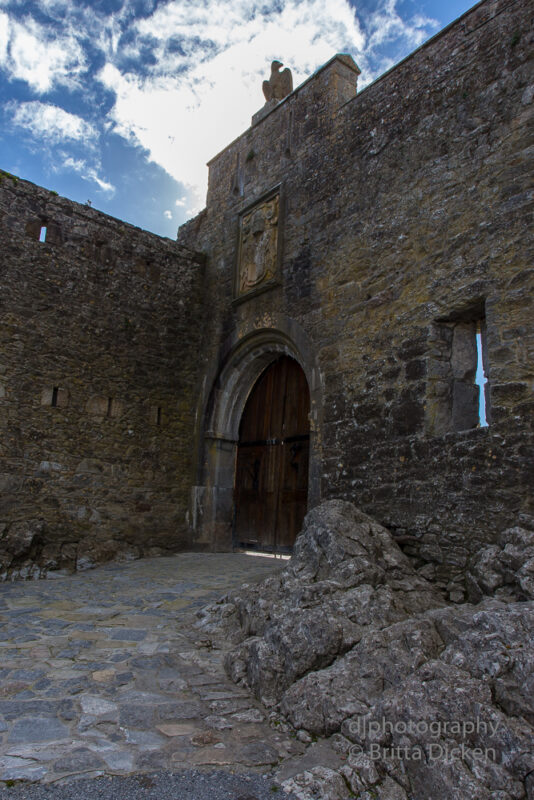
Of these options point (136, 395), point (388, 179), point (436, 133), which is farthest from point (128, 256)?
point (436, 133)

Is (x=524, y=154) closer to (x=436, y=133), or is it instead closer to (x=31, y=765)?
(x=436, y=133)

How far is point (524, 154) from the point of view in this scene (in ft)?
13.6

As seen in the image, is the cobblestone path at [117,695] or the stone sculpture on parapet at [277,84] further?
the stone sculpture on parapet at [277,84]

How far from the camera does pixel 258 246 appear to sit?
7164 millimetres

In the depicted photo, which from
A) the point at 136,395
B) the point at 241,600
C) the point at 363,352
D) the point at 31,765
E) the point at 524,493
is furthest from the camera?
the point at 136,395

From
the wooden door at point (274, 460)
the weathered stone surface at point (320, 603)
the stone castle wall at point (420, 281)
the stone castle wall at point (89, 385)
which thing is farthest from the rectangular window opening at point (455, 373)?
the stone castle wall at point (89, 385)

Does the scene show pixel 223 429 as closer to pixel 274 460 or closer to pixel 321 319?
pixel 274 460

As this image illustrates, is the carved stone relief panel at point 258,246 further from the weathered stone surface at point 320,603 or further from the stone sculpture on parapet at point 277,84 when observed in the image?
the weathered stone surface at point 320,603

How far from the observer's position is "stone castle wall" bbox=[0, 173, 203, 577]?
631 centimetres

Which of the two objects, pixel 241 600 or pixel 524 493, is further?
pixel 241 600

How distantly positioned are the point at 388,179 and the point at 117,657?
4.72 metres

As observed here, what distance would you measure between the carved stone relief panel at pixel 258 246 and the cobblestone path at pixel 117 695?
3.92 metres

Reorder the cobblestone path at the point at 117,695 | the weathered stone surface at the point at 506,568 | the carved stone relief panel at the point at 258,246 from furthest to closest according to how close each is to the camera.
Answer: the carved stone relief panel at the point at 258,246 → the weathered stone surface at the point at 506,568 → the cobblestone path at the point at 117,695

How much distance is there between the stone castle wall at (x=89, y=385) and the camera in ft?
20.7
